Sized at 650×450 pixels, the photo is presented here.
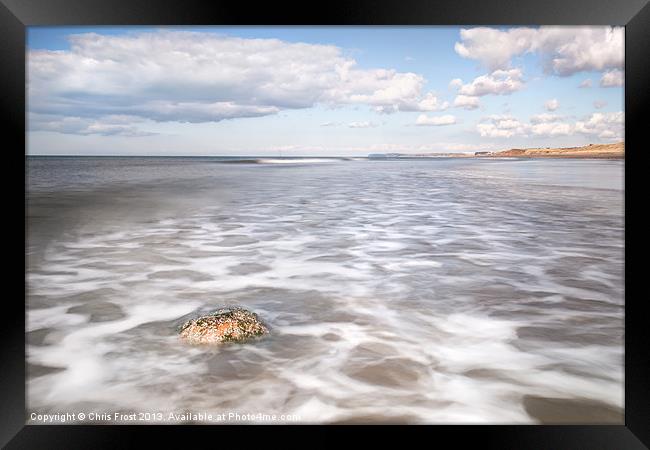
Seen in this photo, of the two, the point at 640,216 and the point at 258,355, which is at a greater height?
the point at 640,216

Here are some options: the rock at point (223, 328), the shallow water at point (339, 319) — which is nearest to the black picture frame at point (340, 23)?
the shallow water at point (339, 319)

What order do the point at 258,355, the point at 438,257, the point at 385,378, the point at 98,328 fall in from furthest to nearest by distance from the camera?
the point at 438,257
the point at 98,328
the point at 258,355
the point at 385,378

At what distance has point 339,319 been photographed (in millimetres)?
3861

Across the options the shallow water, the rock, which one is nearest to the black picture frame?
the shallow water

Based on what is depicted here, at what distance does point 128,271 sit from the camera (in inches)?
210

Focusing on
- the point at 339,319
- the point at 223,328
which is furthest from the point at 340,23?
the point at 339,319

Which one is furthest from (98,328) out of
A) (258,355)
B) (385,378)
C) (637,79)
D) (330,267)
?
(637,79)

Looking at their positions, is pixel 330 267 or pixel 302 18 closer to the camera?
pixel 302 18

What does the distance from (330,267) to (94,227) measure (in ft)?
15.4

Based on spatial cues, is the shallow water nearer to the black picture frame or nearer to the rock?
the rock

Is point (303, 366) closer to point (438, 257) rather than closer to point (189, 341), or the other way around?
point (189, 341)

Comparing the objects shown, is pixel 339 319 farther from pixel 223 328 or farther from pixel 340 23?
pixel 340 23

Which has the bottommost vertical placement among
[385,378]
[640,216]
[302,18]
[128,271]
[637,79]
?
[385,378]

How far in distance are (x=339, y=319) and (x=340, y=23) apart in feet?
7.72
